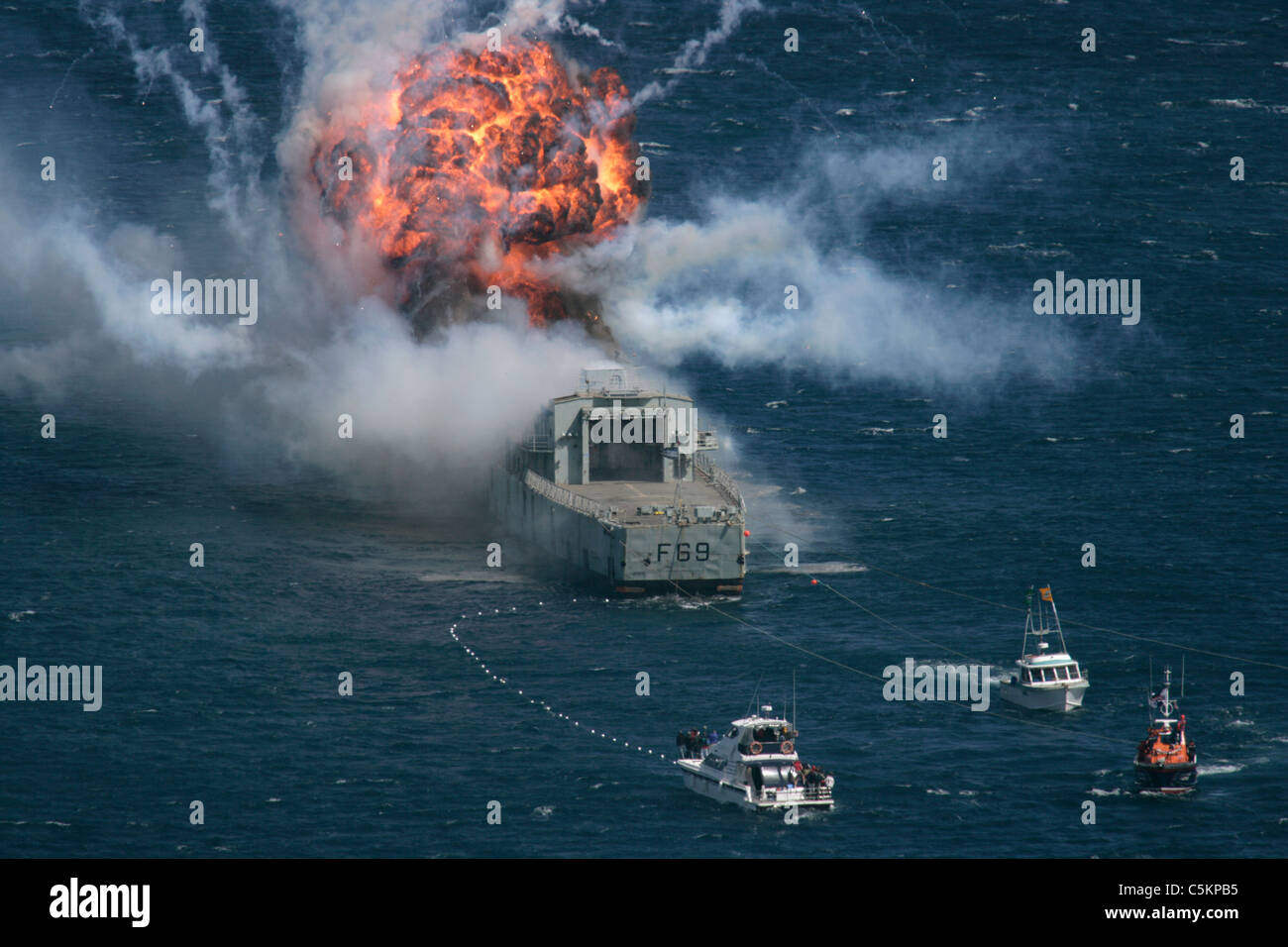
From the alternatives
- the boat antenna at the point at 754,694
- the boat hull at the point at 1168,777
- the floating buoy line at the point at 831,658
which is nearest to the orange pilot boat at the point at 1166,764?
the boat hull at the point at 1168,777

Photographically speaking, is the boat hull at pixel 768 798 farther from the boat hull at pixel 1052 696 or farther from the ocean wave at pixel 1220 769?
the ocean wave at pixel 1220 769

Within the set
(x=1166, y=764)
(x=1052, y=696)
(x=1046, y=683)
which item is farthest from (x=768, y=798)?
(x=1052, y=696)

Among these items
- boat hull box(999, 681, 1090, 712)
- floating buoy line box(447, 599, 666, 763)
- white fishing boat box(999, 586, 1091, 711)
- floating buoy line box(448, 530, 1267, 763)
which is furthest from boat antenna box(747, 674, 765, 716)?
boat hull box(999, 681, 1090, 712)

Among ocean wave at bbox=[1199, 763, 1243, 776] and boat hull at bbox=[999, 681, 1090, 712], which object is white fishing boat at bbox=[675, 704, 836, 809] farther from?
ocean wave at bbox=[1199, 763, 1243, 776]
